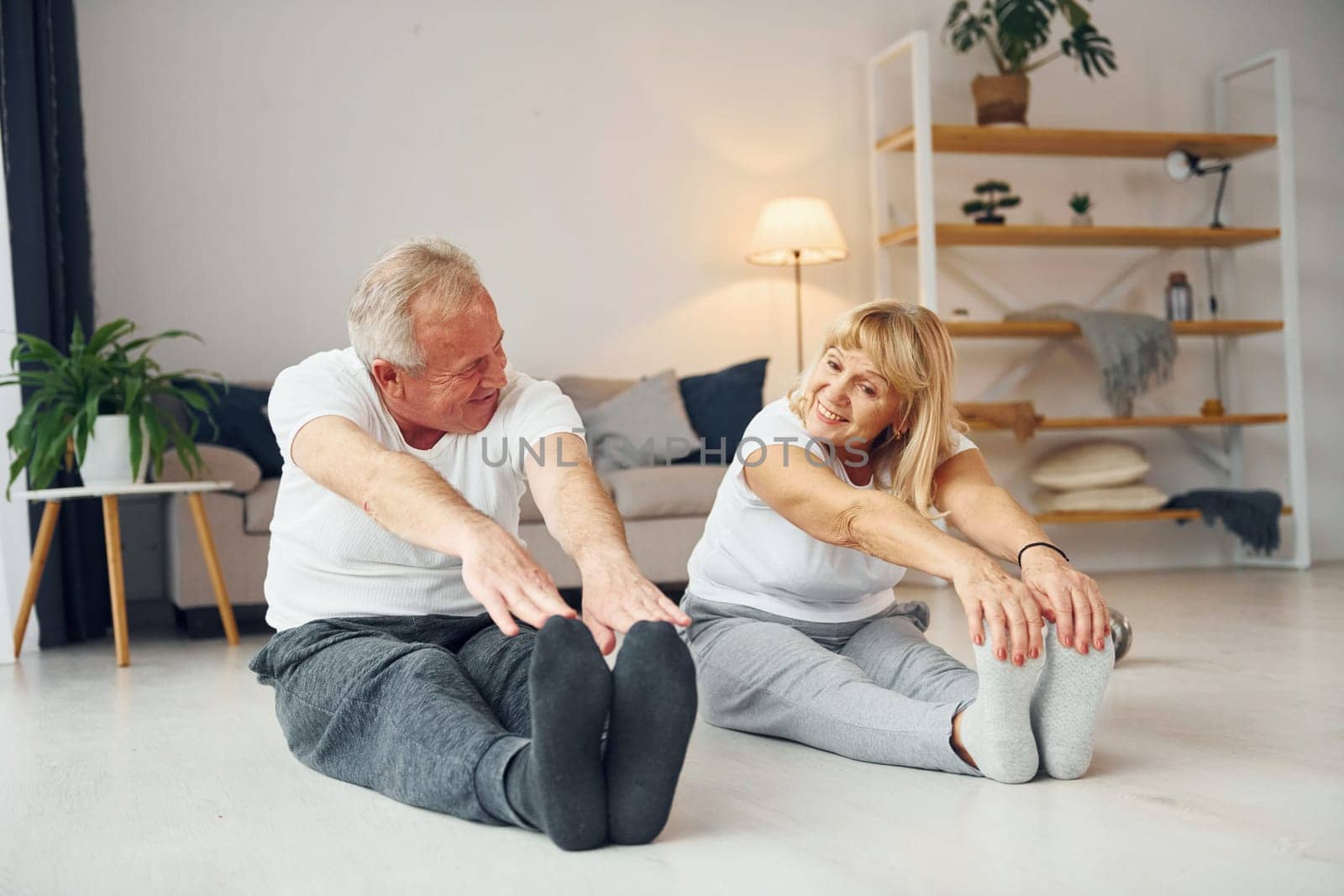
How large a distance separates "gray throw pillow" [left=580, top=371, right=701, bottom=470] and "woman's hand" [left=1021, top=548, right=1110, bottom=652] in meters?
2.59

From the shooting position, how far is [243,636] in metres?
3.60

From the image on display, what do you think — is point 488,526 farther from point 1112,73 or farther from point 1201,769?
point 1112,73

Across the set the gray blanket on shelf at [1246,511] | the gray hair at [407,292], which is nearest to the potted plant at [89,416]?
the gray hair at [407,292]

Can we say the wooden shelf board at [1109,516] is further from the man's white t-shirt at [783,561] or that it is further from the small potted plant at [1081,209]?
the man's white t-shirt at [783,561]

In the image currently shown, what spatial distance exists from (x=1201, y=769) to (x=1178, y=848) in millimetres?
384

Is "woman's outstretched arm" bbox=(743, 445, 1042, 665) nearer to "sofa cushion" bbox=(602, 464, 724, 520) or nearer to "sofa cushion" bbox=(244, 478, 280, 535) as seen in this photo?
"sofa cushion" bbox=(602, 464, 724, 520)

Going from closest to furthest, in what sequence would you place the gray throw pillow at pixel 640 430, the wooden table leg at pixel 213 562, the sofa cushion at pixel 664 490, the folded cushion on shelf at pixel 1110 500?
1. the wooden table leg at pixel 213 562
2. the sofa cushion at pixel 664 490
3. the gray throw pillow at pixel 640 430
4. the folded cushion on shelf at pixel 1110 500

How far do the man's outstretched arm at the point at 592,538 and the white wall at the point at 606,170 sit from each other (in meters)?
2.97

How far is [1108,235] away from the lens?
15.4 feet

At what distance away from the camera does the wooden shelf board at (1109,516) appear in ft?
14.6

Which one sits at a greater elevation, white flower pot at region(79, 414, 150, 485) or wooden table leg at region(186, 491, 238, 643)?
white flower pot at region(79, 414, 150, 485)

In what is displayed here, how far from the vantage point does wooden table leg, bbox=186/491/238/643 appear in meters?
3.28

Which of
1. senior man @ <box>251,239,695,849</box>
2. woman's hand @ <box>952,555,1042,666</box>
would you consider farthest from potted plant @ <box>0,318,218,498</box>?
woman's hand @ <box>952,555,1042,666</box>

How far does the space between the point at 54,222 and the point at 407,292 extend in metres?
2.54
